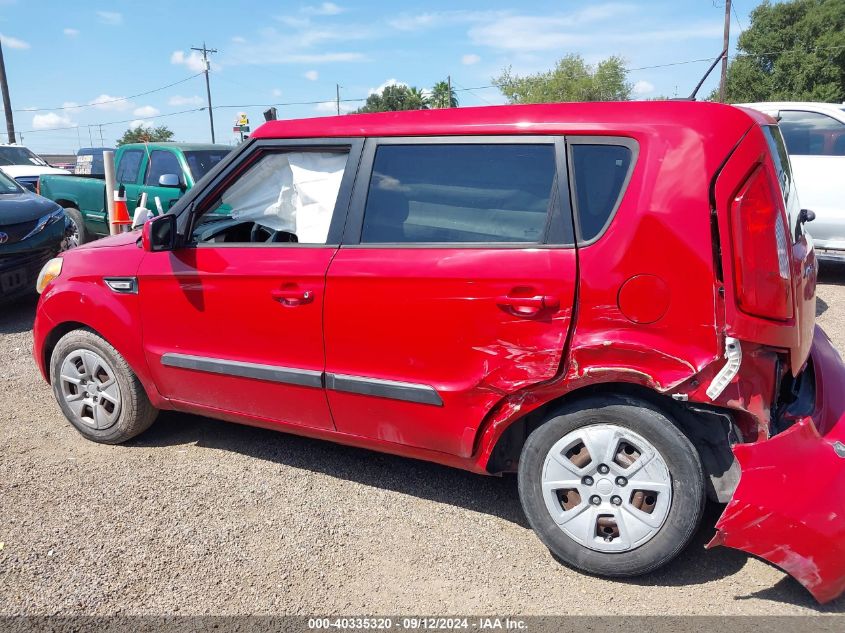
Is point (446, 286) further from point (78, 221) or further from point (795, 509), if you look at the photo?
point (78, 221)

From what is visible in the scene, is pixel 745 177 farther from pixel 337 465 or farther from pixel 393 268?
pixel 337 465

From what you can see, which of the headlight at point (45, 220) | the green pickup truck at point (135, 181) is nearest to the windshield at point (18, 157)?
the green pickup truck at point (135, 181)

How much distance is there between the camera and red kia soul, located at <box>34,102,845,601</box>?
8.29 ft

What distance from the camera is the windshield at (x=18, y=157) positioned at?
52.3ft

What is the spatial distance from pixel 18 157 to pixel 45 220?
10664 millimetres

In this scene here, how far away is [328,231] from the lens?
3297 millimetres

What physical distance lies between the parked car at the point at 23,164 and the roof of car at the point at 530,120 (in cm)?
1365

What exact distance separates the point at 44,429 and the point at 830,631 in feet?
14.1

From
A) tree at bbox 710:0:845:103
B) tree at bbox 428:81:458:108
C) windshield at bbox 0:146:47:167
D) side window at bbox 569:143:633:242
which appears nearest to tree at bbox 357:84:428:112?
tree at bbox 428:81:458:108

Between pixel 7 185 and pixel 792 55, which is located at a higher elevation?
pixel 792 55

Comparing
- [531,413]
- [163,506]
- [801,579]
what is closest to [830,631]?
[801,579]

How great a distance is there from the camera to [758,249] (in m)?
2.49

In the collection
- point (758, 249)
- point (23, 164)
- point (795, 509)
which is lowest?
point (795, 509)

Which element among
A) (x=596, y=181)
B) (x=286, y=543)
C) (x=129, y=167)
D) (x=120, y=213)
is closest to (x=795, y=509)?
(x=596, y=181)
